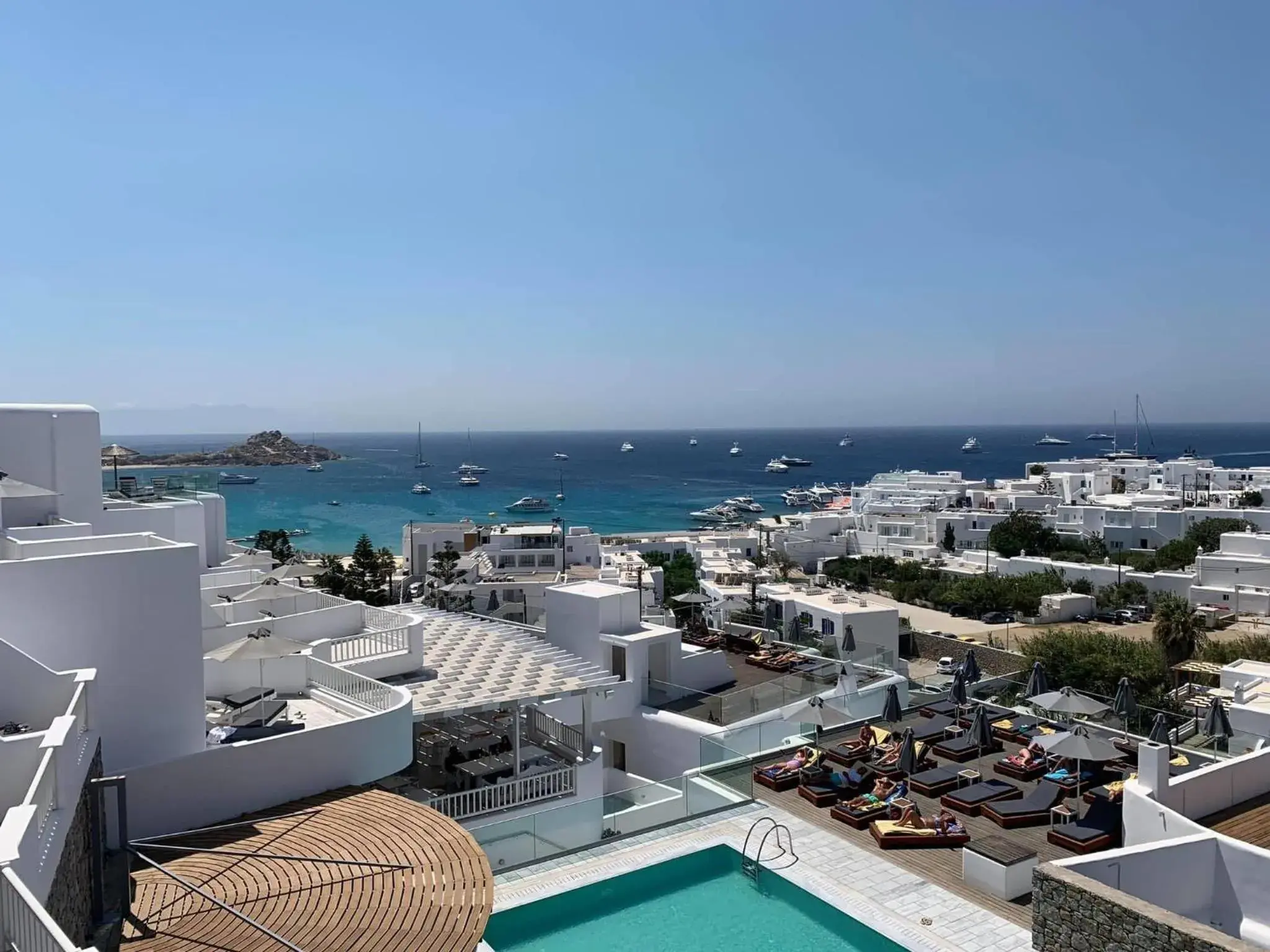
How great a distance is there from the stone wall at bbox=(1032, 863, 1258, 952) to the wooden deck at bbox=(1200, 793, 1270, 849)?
225cm

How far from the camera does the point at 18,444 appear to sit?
16016 mm

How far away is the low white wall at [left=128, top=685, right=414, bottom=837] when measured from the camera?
399 inches

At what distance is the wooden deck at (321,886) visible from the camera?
7625 mm

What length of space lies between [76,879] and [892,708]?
14.9 m

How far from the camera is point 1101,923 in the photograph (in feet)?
30.4

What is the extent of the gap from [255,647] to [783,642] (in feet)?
53.6

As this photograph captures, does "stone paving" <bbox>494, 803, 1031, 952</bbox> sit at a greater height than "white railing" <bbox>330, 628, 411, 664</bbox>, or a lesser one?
lesser

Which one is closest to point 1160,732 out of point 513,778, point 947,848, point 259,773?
point 947,848

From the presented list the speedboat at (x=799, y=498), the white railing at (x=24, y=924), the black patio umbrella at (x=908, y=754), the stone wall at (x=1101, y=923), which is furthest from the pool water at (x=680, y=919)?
the speedboat at (x=799, y=498)

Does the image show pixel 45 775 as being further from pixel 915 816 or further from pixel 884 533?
pixel 884 533

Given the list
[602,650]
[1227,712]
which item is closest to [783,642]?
[602,650]

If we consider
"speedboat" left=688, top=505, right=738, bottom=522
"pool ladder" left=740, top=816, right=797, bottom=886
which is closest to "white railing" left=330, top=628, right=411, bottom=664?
"pool ladder" left=740, top=816, right=797, bottom=886

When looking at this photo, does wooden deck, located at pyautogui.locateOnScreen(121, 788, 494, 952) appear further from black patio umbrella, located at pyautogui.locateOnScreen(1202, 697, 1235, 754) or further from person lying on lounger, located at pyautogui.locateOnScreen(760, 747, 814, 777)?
black patio umbrella, located at pyautogui.locateOnScreen(1202, 697, 1235, 754)

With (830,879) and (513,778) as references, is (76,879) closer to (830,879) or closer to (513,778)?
(830,879)
